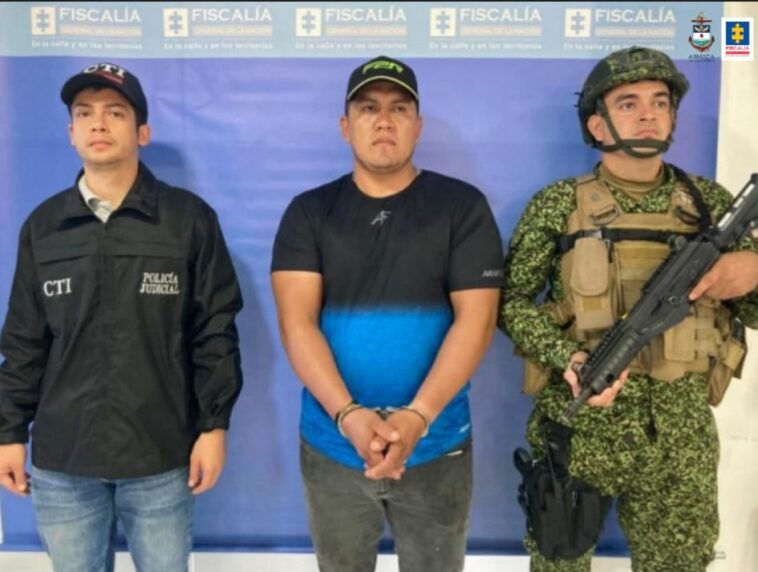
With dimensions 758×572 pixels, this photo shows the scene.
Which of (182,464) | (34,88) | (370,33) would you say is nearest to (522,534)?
(182,464)

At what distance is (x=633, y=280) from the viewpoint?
5.41 feet

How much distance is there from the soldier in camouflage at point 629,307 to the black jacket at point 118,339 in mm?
748

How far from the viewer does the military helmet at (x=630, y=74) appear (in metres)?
1.64

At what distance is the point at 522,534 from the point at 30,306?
5.13ft

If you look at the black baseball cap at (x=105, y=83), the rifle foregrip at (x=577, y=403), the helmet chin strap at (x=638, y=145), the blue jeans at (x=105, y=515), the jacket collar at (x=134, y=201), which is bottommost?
the blue jeans at (x=105, y=515)

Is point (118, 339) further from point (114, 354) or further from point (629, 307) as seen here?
point (629, 307)

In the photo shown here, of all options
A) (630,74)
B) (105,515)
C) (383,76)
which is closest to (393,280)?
(383,76)

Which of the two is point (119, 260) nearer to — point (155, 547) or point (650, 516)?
point (155, 547)

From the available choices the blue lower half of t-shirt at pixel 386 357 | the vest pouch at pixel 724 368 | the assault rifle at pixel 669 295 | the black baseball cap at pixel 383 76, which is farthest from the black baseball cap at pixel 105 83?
the vest pouch at pixel 724 368

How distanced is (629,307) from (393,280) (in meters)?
0.56

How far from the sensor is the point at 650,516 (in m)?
1.65

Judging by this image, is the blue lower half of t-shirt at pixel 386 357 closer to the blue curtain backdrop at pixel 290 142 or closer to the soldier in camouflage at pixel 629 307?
the soldier in camouflage at pixel 629 307

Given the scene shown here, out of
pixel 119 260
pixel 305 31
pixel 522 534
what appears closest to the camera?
pixel 119 260

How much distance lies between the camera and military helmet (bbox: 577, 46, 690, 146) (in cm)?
164
